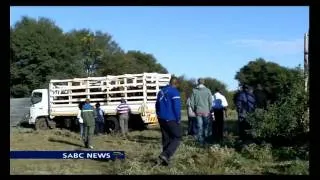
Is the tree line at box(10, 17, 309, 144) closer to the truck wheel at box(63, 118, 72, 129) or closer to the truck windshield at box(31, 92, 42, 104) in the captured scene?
the truck windshield at box(31, 92, 42, 104)

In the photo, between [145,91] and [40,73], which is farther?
[40,73]

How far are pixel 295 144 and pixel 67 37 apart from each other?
178ft

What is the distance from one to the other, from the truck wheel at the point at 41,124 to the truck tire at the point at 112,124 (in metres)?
3.87

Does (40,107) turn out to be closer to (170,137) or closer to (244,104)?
(244,104)

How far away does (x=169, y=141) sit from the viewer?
9938 mm

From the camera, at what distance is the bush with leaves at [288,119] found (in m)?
12.5

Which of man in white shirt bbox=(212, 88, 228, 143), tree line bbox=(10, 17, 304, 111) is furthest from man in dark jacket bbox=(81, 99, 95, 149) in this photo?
tree line bbox=(10, 17, 304, 111)

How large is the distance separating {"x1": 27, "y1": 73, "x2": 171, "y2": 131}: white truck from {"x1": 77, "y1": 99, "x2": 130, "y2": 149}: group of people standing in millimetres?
738

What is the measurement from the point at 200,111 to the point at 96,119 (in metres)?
7.43

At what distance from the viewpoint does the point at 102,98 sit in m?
22.9

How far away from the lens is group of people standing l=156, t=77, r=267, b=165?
995cm
